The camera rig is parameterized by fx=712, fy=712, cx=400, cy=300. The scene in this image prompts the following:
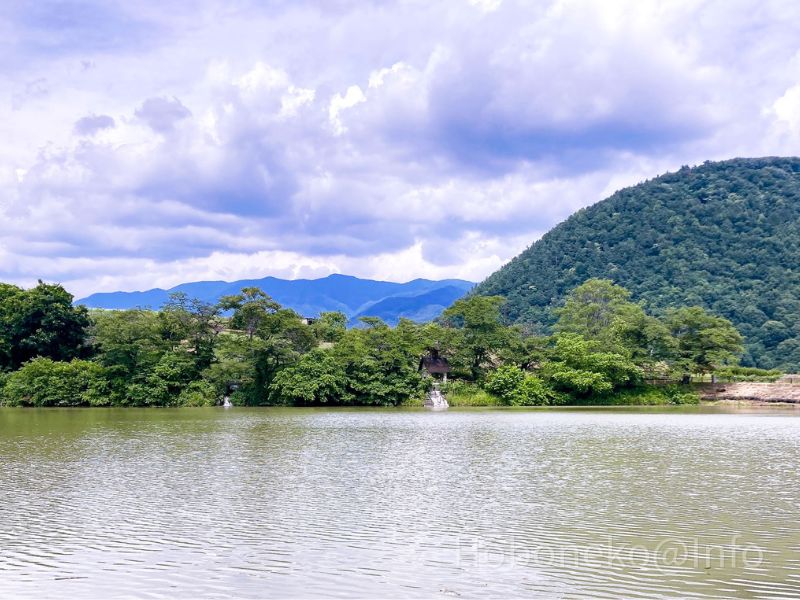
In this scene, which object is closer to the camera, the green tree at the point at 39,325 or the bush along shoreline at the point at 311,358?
the bush along shoreline at the point at 311,358

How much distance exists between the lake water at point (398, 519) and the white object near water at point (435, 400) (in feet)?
82.5

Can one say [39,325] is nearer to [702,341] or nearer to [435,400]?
[435,400]

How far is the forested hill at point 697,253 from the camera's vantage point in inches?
3017

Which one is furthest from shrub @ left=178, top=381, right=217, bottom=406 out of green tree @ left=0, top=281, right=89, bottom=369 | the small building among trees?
the small building among trees

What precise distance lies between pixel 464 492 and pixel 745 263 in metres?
84.5

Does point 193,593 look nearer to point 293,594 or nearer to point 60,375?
point 293,594

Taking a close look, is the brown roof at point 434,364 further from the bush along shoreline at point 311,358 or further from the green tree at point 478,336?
the green tree at point 478,336

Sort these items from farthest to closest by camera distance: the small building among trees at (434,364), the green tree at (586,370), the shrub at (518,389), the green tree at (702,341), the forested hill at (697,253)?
1. the forested hill at (697,253)
2. the small building among trees at (434,364)
3. the green tree at (702,341)
4. the green tree at (586,370)
5. the shrub at (518,389)

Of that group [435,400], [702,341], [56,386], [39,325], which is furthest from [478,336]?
[39,325]

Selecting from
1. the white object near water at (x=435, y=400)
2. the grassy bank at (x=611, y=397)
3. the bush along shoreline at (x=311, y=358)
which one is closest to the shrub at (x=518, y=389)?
the bush along shoreline at (x=311, y=358)

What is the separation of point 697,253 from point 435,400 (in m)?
57.7

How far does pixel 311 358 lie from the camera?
1938 inches

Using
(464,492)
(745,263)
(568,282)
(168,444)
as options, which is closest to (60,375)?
(168,444)

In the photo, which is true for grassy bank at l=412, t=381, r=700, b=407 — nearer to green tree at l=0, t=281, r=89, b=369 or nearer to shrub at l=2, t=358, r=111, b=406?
shrub at l=2, t=358, r=111, b=406
